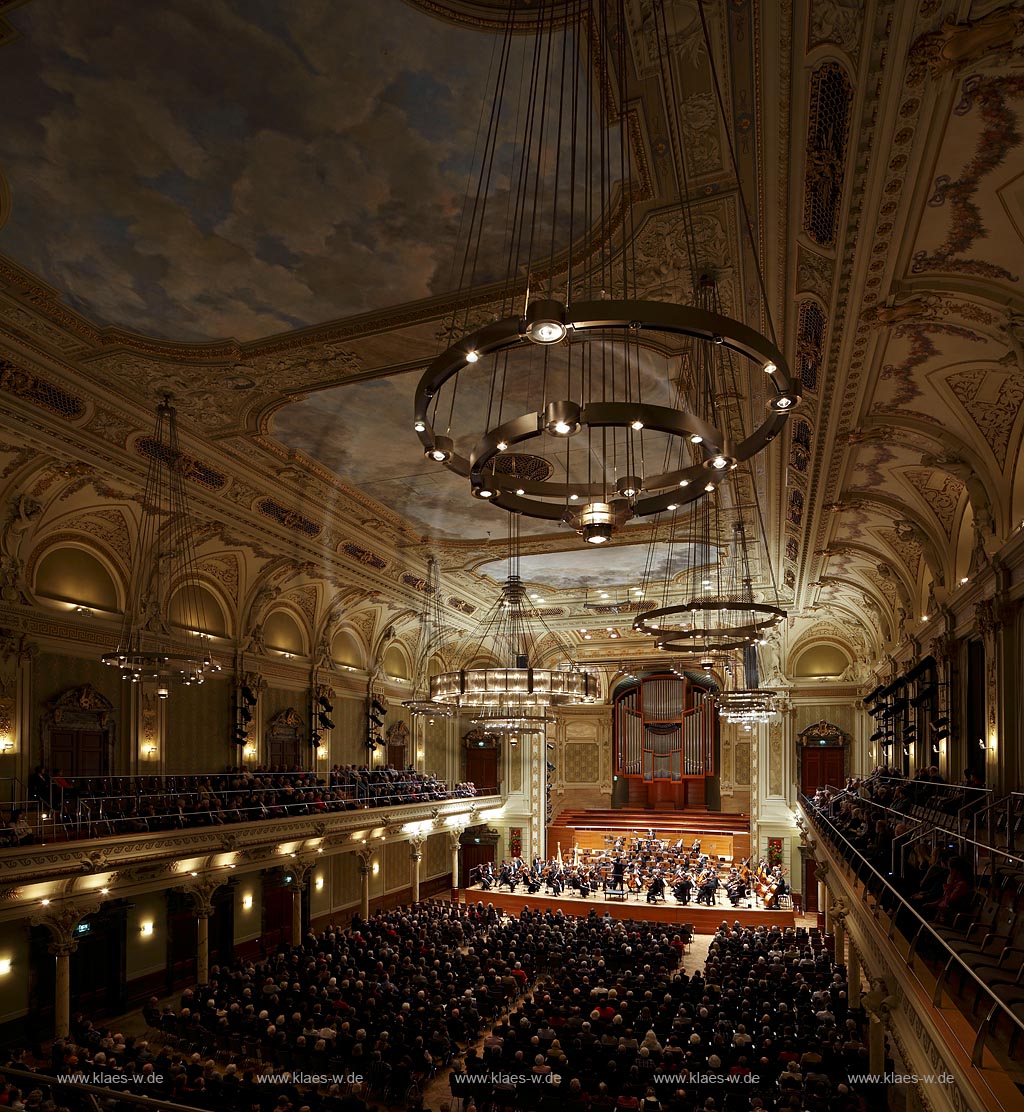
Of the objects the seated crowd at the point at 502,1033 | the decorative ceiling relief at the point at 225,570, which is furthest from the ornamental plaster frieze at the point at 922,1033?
the decorative ceiling relief at the point at 225,570

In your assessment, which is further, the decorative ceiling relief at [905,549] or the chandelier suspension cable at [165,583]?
the decorative ceiling relief at [905,549]

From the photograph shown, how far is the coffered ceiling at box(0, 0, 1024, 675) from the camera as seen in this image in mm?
6336

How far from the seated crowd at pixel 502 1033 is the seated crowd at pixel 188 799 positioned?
311 centimetres

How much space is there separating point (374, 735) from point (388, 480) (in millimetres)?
13908

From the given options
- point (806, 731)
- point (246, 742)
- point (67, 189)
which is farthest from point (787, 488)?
point (806, 731)

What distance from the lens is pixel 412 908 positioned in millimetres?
25797

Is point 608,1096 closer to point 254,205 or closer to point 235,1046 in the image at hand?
Result: point 235,1046

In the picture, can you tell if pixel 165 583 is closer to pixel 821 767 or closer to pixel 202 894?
pixel 202 894

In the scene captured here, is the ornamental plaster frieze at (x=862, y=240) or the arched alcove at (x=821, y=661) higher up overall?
the ornamental plaster frieze at (x=862, y=240)

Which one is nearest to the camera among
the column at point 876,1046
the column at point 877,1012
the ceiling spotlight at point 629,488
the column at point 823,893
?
the ceiling spotlight at point 629,488

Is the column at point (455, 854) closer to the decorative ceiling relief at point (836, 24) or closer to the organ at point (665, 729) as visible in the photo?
the organ at point (665, 729)

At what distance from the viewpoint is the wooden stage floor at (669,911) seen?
25.5 m

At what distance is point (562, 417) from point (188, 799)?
16200 millimetres

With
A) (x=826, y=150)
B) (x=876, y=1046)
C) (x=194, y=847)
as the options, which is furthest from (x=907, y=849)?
(x=194, y=847)
